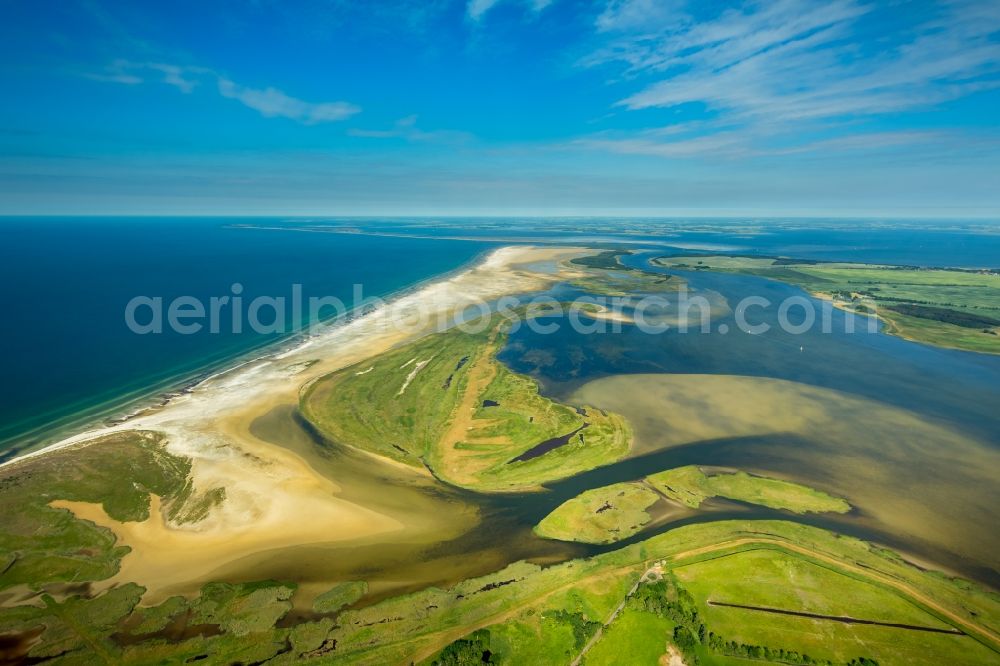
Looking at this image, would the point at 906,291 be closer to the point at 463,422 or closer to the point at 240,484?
the point at 463,422

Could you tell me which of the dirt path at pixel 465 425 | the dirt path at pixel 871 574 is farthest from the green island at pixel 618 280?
the dirt path at pixel 871 574

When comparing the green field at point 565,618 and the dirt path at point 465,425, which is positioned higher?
the dirt path at point 465,425

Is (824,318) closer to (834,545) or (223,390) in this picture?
(834,545)

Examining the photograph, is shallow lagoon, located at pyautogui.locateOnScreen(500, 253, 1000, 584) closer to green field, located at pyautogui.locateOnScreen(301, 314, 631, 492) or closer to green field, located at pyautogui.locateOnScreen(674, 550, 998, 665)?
green field, located at pyautogui.locateOnScreen(301, 314, 631, 492)

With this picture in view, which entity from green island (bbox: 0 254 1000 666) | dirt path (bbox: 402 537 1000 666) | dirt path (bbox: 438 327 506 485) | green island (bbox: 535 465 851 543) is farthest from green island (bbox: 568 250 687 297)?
dirt path (bbox: 402 537 1000 666)

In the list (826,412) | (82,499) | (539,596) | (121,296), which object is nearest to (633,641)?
(539,596)

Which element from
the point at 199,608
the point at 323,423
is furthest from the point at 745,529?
the point at 323,423

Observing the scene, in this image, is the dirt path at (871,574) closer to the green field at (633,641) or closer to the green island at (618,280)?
the green field at (633,641)
